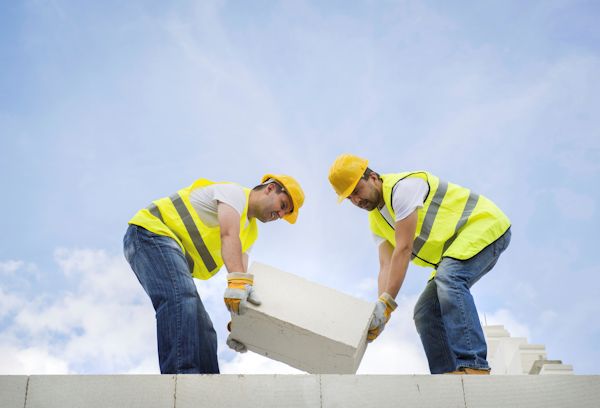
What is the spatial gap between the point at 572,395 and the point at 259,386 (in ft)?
5.53

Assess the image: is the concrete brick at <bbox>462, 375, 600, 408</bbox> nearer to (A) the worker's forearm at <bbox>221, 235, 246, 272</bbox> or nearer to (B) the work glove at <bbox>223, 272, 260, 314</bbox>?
(B) the work glove at <bbox>223, 272, 260, 314</bbox>

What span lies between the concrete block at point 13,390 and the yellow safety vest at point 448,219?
263 cm

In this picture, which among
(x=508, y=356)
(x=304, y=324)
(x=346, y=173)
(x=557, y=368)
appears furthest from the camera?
(x=508, y=356)

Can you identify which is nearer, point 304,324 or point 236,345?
Result: point 304,324

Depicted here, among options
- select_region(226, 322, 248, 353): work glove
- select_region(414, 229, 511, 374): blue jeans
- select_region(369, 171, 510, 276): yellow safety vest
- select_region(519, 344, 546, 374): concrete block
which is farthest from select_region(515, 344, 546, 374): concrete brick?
select_region(226, 322, 248, 353): work glove

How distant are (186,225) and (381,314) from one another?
1480 millimetres

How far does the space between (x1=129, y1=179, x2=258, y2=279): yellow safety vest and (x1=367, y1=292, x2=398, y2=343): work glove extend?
1.12 meters

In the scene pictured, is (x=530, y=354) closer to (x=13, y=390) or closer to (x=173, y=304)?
(x=173, y=304)

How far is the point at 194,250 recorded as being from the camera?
16.0 feet

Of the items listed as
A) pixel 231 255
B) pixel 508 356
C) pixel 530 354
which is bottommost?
pixel 231 255

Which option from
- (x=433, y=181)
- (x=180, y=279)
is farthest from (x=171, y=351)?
(x=433, y=181)

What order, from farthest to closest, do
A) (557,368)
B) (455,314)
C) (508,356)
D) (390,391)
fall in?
(508,356) < (557,368) < (455,314) < (390,391)

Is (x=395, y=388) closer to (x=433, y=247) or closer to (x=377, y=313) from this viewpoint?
(x=377, y=313)

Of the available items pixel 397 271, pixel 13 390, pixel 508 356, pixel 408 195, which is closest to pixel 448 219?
pixel 408 195
